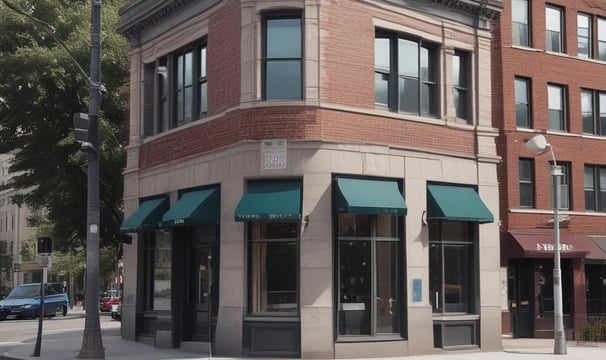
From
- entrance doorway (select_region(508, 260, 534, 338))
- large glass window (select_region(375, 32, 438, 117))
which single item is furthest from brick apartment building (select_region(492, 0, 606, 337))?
large glass window (select_region(375, 32, 438, 117))

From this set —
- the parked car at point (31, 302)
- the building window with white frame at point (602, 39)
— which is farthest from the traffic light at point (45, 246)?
the building window with white frame at point (602, 39)

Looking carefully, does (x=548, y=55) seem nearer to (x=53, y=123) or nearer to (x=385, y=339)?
(x=385, y=339)

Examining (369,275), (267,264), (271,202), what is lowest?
(369,275)

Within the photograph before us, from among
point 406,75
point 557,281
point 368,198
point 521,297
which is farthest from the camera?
point 521,297

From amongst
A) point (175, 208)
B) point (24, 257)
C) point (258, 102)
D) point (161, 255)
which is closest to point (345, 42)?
point (258, 102)

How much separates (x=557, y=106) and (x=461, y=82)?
1003 cm

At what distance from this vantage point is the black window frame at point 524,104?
95.2ft

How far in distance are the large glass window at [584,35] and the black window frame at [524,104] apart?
3.33 m

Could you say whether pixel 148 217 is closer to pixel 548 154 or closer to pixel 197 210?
pixel 197 210

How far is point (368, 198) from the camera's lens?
18.0 meters

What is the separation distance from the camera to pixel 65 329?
103 feet

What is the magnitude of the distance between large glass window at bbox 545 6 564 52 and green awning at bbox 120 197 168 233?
16.4 meters

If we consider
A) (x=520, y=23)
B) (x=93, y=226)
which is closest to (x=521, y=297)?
(x=520, y=23)

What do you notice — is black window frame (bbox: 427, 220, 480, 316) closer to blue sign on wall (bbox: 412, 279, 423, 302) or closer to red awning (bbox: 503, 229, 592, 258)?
blue sign on wall (bbox: 412, 279, 423, 302)
